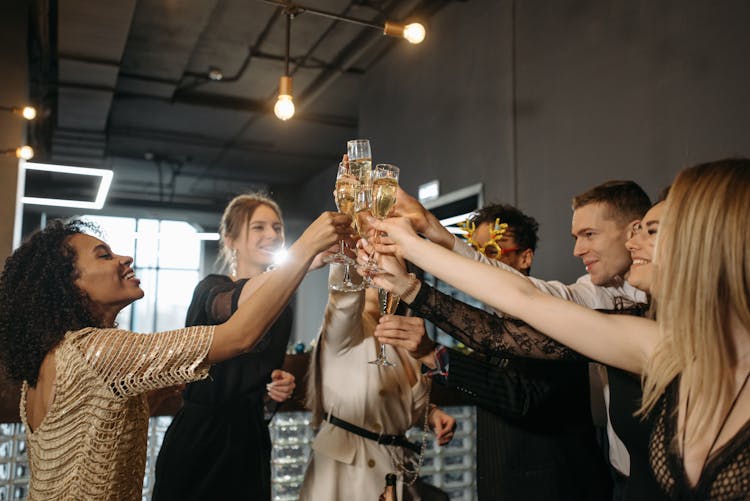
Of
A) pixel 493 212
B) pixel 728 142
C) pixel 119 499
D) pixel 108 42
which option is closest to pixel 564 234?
pixel 728 142

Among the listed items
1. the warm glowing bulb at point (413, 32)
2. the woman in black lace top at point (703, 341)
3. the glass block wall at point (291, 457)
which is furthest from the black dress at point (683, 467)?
the warm glowing bulb at point (413, 32)

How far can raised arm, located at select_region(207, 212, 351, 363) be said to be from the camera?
1.52m

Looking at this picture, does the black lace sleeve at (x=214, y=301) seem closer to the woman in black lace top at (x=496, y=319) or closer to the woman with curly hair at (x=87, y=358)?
the woman with curly hair at (x=87, y=358)

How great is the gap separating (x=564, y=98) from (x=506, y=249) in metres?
1.84

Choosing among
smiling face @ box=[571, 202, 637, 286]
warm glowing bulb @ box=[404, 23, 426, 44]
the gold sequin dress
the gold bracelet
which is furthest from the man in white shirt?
warm glowing bulb @ box=[404, 23, 426, 44]

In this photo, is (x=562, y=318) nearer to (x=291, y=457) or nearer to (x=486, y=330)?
(x=486, y=330)

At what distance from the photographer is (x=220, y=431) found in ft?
6.87

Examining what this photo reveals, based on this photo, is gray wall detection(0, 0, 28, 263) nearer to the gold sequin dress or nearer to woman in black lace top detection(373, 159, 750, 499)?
the gold sequin dress

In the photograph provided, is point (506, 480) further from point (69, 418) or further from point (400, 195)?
point (69, 418)

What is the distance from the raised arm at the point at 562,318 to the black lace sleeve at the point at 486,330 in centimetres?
17

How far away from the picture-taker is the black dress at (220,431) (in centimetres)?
206

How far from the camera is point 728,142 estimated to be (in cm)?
284

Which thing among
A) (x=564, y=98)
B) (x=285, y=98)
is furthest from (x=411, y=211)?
(x=564, y=98)

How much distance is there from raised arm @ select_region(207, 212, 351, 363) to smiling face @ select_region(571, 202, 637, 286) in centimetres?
103
